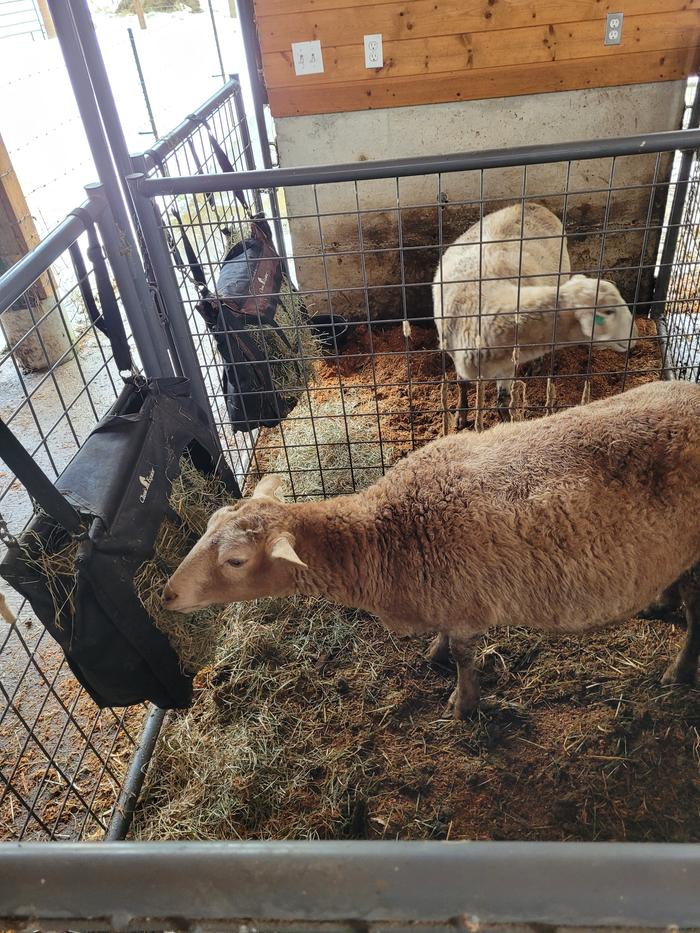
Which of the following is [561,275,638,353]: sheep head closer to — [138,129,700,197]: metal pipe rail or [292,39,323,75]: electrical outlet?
[138,129,700,197]: metal pipe rail

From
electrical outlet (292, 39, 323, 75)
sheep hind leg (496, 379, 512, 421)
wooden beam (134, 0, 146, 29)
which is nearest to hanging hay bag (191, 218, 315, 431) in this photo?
sheep hind leg (496, 379, 512, 421)

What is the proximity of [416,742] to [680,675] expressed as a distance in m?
1.37

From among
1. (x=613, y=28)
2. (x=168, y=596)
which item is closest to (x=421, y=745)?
(x=168, y=596)

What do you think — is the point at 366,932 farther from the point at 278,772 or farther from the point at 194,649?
the point at 278,772

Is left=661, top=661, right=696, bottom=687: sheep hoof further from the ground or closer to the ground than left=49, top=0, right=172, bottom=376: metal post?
closer to the ground

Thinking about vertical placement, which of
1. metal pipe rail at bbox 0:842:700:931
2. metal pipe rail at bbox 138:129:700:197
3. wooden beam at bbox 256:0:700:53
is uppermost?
wooden beam at bbox 256:0:700:53

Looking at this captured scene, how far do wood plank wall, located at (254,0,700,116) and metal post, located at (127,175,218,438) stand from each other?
3605mm

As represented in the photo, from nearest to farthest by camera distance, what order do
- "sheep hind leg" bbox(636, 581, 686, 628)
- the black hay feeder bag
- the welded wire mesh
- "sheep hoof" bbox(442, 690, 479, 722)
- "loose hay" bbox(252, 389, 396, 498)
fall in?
"sheep hoof" bbox(442, 690, 479, 722)
"sheep hind leg" bbox(636, 581, 686, 628)
the black hay feeder bag
the welded wire mesh
"loose hay" bbox(252, 389, 396, 498)

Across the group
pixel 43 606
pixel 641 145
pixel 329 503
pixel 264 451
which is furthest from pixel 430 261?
pixel 43 606

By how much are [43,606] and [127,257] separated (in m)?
1.84

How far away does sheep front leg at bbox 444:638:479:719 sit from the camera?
3.22 m

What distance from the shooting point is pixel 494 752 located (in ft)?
10.8

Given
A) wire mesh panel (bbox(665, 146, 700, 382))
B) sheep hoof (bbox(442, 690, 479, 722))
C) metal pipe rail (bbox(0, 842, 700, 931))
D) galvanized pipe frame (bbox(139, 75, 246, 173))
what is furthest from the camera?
wire mesh panel (bbox(665, 146, 700, 382))

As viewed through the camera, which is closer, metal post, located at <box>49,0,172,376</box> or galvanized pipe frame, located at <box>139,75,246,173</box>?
metal post, located at <box>49,0,172,376</box>
